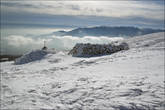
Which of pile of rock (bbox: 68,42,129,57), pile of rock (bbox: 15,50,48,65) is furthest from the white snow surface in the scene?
pile of rock (bbox: 15,50,48,65)

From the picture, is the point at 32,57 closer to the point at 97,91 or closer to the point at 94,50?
the point at 94,50

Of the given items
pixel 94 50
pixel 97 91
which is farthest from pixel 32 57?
pixel 97 91

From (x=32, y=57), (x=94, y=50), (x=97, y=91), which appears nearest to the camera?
(x=97, y=91)

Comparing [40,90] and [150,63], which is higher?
[150,63]

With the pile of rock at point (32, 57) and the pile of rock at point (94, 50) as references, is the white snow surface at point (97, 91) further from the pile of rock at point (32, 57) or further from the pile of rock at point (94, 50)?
the pile of rock at point (32, 57)

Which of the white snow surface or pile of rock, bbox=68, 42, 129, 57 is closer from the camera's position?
the white snow surface

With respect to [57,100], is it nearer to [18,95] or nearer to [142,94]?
[18,95]

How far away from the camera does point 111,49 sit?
49.7 ft

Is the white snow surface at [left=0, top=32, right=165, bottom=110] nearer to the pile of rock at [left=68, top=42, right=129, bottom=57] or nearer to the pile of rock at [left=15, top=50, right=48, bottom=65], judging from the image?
the pile of rock at [left=68, top=42, right=129, bottom=57]

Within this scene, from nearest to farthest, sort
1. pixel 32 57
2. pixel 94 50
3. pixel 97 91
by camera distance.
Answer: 1. pixel 97 91
2. pixel 94 50
3. pixel 32 57

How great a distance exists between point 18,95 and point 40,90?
0.79 meters

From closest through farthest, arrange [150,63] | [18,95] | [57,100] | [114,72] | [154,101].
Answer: [154,101] → [57,100] → [18,95] → [114,72] → [150,63]

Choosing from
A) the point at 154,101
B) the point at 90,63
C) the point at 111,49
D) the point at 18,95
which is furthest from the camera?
the point at 111,49

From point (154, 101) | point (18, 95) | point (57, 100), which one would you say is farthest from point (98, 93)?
point (18, 95)
